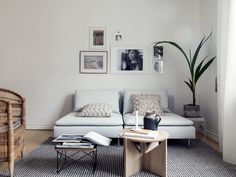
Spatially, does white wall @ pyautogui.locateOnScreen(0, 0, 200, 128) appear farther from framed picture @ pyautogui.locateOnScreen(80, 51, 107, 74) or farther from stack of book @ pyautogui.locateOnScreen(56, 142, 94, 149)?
stack of book @ pyautogui.locateOnScreen(56, 142, 94, 149)

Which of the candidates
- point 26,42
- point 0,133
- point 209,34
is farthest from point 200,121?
point 26,42

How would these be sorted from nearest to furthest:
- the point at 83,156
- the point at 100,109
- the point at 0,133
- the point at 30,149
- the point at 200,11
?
the point at 0,133 < the point at 83,156 < the point at 30,149 < the point at 100,109 < the point at 200,11

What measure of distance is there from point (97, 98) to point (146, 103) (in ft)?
2.77

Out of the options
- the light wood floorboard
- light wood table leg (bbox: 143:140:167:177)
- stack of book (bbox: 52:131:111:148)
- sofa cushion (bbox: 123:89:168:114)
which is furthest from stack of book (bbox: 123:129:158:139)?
sofa cushion (bbox: 123:89:168:114)

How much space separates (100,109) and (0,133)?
1633 mm

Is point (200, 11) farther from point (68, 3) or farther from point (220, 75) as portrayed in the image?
point (68, 3)

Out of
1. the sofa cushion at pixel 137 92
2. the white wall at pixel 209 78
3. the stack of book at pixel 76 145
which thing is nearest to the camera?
the stack of book at pixel 76 145

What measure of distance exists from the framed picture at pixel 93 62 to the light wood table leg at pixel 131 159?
222 centimetres

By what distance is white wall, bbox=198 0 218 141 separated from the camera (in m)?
3.85

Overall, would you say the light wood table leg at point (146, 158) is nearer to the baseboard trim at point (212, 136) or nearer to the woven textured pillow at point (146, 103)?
the woven textured pillow at point (146, 103)

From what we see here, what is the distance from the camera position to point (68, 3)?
440 cm

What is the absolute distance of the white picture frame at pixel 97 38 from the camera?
173 inches

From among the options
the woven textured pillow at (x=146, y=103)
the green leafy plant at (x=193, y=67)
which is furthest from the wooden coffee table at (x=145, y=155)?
the green leafy plant at (x=193, y=67)

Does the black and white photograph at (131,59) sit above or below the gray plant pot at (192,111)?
above
